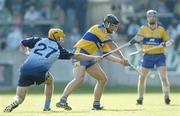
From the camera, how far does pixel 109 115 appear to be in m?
15.3

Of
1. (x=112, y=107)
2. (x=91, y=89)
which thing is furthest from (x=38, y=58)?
(x=91, y=89)

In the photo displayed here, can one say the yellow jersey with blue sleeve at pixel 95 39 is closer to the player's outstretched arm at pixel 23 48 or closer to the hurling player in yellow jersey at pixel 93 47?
the hurling player in yellow jersey at pixel 93 47

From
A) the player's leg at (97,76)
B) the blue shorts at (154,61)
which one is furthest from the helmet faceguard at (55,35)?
the blue shorts at (154,61)

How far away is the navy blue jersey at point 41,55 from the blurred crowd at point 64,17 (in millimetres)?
13601

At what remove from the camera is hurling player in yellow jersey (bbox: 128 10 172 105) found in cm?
2000

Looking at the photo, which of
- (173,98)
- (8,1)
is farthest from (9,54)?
(173,98)

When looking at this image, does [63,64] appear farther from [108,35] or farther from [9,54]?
[108,35]

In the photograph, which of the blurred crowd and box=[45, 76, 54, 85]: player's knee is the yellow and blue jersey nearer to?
box=[45, 76, 54, 85]: player's knee

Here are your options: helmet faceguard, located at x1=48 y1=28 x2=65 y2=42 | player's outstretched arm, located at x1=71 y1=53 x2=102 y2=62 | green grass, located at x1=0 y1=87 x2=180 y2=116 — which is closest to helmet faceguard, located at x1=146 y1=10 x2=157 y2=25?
green grass, located at x1=0 y1=87 x2=180 y2=116

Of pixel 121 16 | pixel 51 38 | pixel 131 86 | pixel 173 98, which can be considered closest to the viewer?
pixel 51 38

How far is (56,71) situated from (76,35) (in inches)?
72.7

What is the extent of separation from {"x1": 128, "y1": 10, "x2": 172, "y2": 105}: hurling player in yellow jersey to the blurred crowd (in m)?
9.76

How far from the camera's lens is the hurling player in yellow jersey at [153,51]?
20.0 metres

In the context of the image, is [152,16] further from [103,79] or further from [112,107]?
[103,79]
